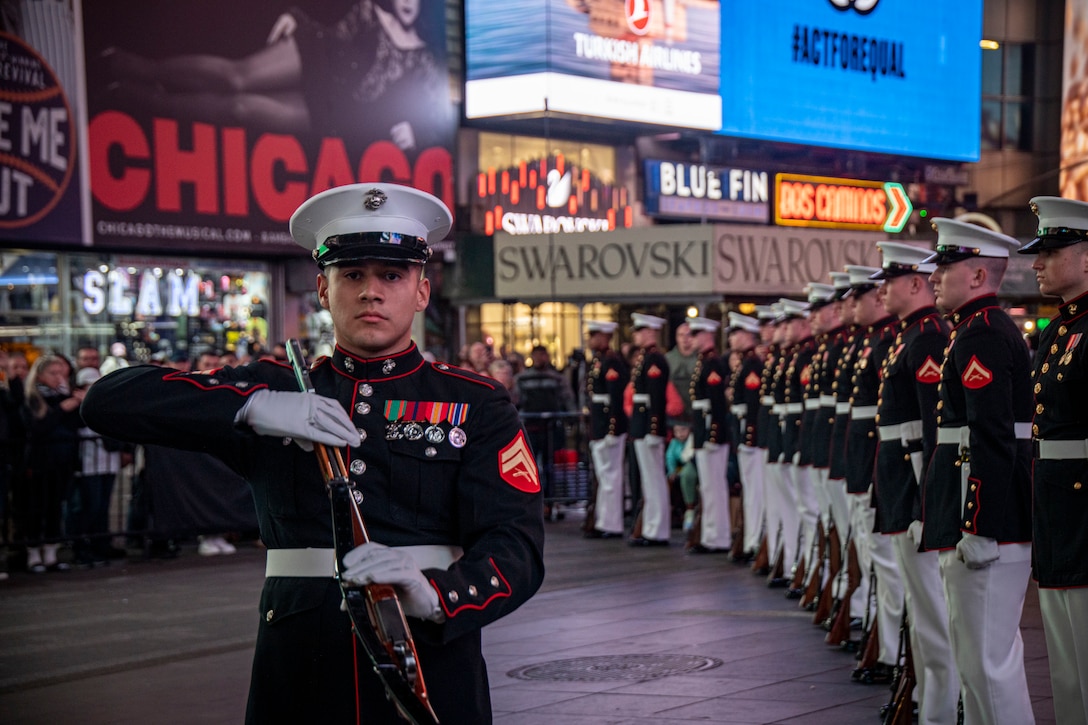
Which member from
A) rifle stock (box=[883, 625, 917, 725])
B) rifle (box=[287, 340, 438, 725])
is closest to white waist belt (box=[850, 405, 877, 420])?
rifle stock (box=[883, 625, 917, 725])

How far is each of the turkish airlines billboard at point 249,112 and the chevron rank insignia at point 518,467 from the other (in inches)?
709

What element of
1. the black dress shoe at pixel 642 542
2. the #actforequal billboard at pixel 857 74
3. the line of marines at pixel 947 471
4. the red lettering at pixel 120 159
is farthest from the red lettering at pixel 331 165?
the line of marines at pixel 947 471

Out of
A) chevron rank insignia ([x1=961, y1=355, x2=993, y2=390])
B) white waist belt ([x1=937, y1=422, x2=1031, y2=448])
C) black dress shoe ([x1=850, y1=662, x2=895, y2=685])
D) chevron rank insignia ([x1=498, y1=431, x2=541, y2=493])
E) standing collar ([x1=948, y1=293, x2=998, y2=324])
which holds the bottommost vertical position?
black dress shoe ([x1=850, y1=662, x2=895, y2=685])

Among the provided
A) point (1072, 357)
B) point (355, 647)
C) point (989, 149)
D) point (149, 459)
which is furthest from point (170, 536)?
point (989, 149)

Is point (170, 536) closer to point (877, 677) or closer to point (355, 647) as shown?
point (877, 677)

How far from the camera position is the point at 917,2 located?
35469mm

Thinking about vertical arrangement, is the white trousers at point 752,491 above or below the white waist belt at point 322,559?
below

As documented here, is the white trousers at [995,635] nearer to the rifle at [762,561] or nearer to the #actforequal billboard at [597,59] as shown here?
the rifle at [762,561]

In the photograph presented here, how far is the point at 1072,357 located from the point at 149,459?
10.4 metres

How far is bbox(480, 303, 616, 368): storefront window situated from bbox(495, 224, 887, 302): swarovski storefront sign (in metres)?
4.88

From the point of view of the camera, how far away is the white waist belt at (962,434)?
6184 mm

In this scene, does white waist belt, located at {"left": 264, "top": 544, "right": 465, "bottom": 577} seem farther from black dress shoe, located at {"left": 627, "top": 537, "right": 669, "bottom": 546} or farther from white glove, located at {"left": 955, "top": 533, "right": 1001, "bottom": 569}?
black dress shoe, located at {"left": 627, "top": 537, "right": 669, "bottom": 546}

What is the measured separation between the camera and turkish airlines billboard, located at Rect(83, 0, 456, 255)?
2098 cm

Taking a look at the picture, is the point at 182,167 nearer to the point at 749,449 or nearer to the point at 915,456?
the point at 749,449
